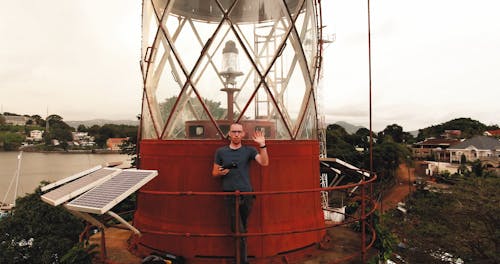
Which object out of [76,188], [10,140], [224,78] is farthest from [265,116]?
[10,140]

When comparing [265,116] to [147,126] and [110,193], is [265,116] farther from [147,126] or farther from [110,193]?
[110,193]

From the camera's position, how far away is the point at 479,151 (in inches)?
2012

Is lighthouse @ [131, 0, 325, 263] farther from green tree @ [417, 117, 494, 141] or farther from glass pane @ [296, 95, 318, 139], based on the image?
green tree @ [417, 117, 494, 141]

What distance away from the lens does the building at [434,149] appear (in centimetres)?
5922

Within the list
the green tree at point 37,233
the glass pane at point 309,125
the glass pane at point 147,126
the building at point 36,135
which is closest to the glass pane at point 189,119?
the glass pane at point 147,126

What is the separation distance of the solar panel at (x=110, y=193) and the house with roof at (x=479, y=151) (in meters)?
54.4

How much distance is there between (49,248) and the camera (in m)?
4.76

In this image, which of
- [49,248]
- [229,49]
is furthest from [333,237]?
[49,248]

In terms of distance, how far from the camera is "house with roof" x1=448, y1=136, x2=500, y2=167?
160 feet

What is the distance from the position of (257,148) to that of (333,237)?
203cm

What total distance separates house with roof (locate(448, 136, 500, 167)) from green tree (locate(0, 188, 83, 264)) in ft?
178

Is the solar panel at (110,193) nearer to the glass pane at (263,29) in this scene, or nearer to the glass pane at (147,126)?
the glass pane at (147,126)

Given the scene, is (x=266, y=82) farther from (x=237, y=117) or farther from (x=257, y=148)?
(x=257, y=148)

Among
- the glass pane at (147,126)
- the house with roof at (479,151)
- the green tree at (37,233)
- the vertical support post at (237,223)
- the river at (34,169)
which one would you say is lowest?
the river at (34,169)
